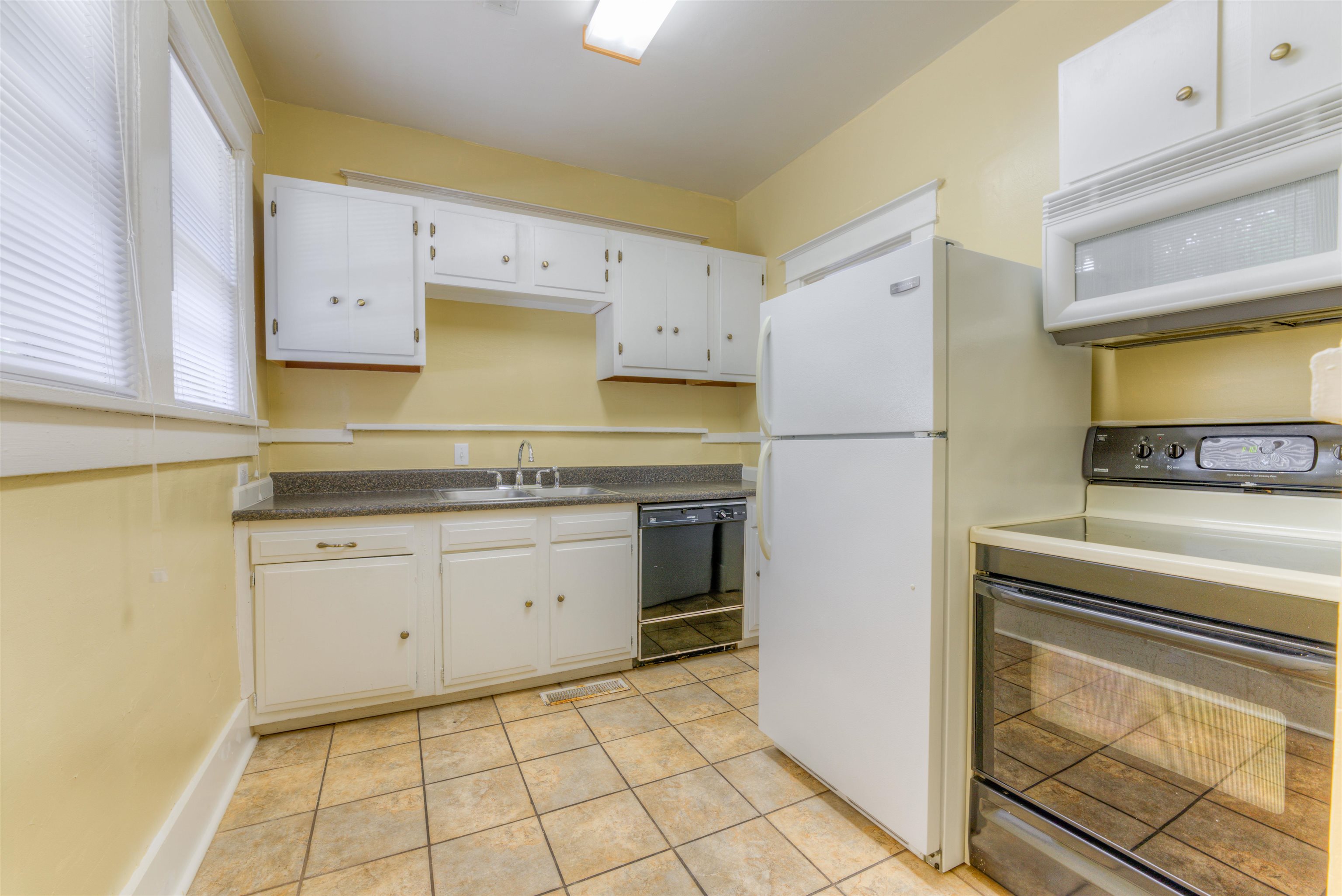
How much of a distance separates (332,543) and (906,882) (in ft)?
7.12

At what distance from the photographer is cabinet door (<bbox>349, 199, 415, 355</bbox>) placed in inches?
99.7

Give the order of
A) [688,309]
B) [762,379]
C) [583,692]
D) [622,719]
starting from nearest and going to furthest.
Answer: [762,379] → [622,719] → [583,692] → [688,309]

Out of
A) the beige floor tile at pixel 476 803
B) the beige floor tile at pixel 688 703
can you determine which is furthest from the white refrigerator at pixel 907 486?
the beige floor tile at pixel 476 803

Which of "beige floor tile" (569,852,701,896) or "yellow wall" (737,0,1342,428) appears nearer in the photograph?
"beige floor tile" (569,852,701,896)

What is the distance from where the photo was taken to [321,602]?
2.16 meters

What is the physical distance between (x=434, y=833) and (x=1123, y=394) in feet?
8.04

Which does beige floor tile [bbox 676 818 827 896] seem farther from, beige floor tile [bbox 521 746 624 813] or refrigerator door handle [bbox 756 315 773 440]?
refrigerator door handle [bbox 756 315 773 440]

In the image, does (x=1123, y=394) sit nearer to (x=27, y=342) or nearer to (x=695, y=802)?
(x=695, y=802)

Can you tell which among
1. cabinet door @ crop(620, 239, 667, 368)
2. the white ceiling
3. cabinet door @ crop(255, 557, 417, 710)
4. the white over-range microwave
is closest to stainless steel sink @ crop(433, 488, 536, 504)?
cabinet door @ crop(255, 557, 417, 710)

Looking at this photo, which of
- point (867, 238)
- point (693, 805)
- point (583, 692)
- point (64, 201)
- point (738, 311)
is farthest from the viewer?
point (738, 311)

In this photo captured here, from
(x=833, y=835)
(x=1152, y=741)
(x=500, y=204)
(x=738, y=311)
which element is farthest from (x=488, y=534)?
(x=1152, y=741)

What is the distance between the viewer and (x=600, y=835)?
1607 millimetres

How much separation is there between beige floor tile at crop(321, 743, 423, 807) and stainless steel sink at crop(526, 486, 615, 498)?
3.85ft

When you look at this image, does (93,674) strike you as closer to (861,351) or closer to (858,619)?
(858,619)
